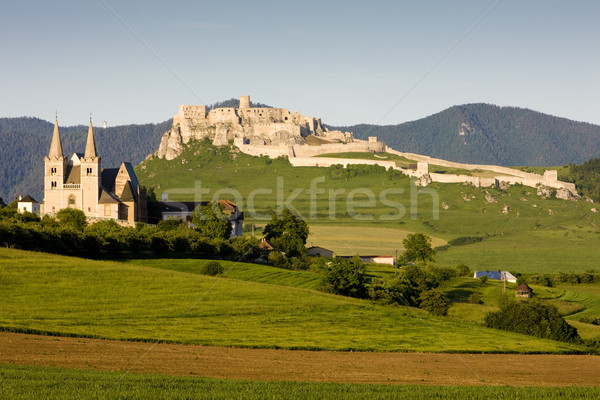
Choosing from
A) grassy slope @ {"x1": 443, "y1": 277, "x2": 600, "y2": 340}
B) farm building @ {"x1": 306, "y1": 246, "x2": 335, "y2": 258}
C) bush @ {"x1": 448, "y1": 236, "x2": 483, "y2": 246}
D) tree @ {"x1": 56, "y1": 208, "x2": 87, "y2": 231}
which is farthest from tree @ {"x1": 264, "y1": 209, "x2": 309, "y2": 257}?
bush @ {"x1": 448, "y1": 236, "x2": 483, "y2": 246}

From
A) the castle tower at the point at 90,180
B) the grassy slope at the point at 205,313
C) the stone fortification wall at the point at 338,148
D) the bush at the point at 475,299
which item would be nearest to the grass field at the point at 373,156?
the stone fortification wall at the point at 338,148

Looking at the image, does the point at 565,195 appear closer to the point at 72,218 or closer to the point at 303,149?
the point at 303,149

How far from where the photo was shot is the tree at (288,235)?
8856 centimetres

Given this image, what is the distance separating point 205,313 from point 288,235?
42086 millimetres

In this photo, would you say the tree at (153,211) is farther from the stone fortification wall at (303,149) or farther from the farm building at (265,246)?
the stone fortification wall at (303,149)

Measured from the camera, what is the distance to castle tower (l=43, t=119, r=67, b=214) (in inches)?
3684

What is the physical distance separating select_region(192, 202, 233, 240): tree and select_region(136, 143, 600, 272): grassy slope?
25.2 m

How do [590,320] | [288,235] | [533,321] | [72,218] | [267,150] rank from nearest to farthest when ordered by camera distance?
1. [533,321]
2. [590,320]
3. [72,218]
4. [288,235]
5. [267,150]

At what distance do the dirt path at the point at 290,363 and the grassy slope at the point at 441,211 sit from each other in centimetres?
6653

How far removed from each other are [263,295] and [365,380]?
2567 cm

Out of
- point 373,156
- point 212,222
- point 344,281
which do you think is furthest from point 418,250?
point 373,156

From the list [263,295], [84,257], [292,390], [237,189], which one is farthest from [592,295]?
[237,189]

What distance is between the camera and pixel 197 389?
84.2 ft

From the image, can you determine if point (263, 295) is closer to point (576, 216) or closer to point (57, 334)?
point (57, 334)
